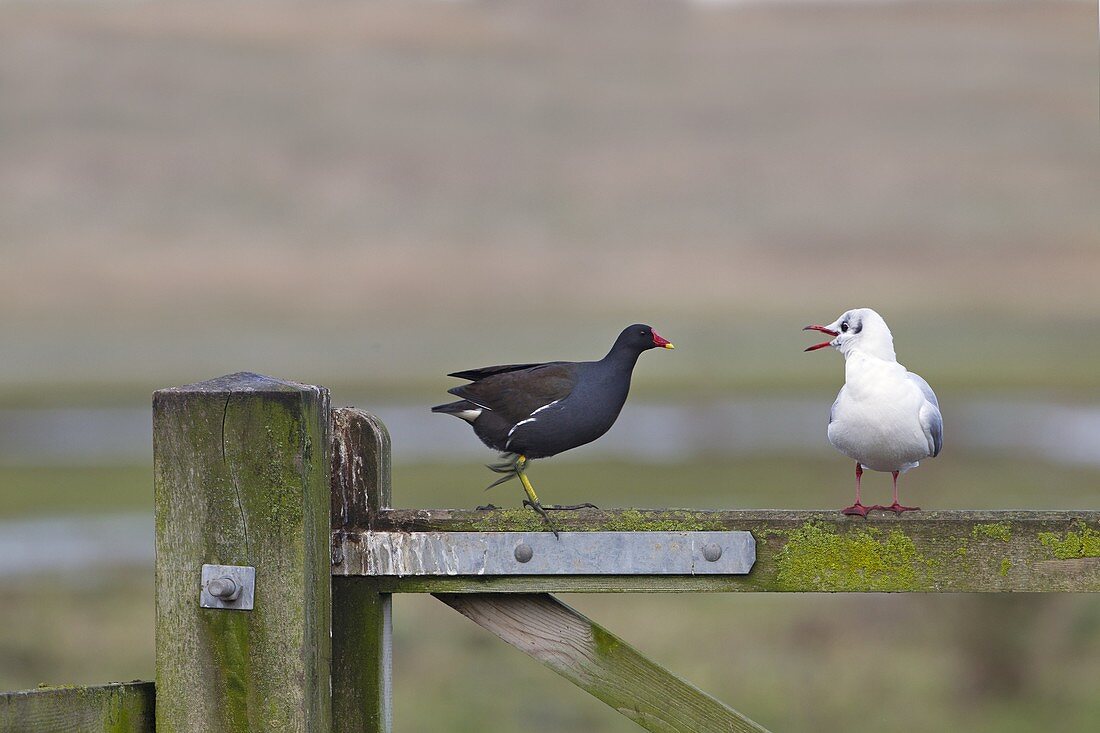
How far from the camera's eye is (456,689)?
32.8 ft

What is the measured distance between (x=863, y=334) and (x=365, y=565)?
62.7 inches

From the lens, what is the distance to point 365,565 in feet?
10.8

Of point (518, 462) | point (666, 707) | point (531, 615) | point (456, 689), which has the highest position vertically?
point (518, 462)

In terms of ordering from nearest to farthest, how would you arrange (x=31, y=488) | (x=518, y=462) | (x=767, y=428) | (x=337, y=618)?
(x=337, y=618), (x=518, y=462), (x=31, y=488), (x=767, y=428)

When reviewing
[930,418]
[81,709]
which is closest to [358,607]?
[81,709]

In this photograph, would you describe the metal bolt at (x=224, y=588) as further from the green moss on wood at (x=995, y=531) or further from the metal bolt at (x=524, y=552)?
the green moss on wood at (x=995, y=531)

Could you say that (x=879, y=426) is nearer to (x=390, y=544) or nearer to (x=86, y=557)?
(x=390, y=544)

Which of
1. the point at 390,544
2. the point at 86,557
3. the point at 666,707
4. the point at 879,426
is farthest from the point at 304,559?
the point at 86,557

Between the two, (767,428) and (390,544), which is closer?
(390,544)

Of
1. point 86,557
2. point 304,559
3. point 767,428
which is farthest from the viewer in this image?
point 767,428

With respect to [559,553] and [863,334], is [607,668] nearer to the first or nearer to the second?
[559,553]

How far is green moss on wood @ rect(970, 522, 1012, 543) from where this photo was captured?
3193 millimetres

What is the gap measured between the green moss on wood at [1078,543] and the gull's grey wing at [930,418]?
0.77m

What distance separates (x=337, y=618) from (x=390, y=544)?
0.22m
